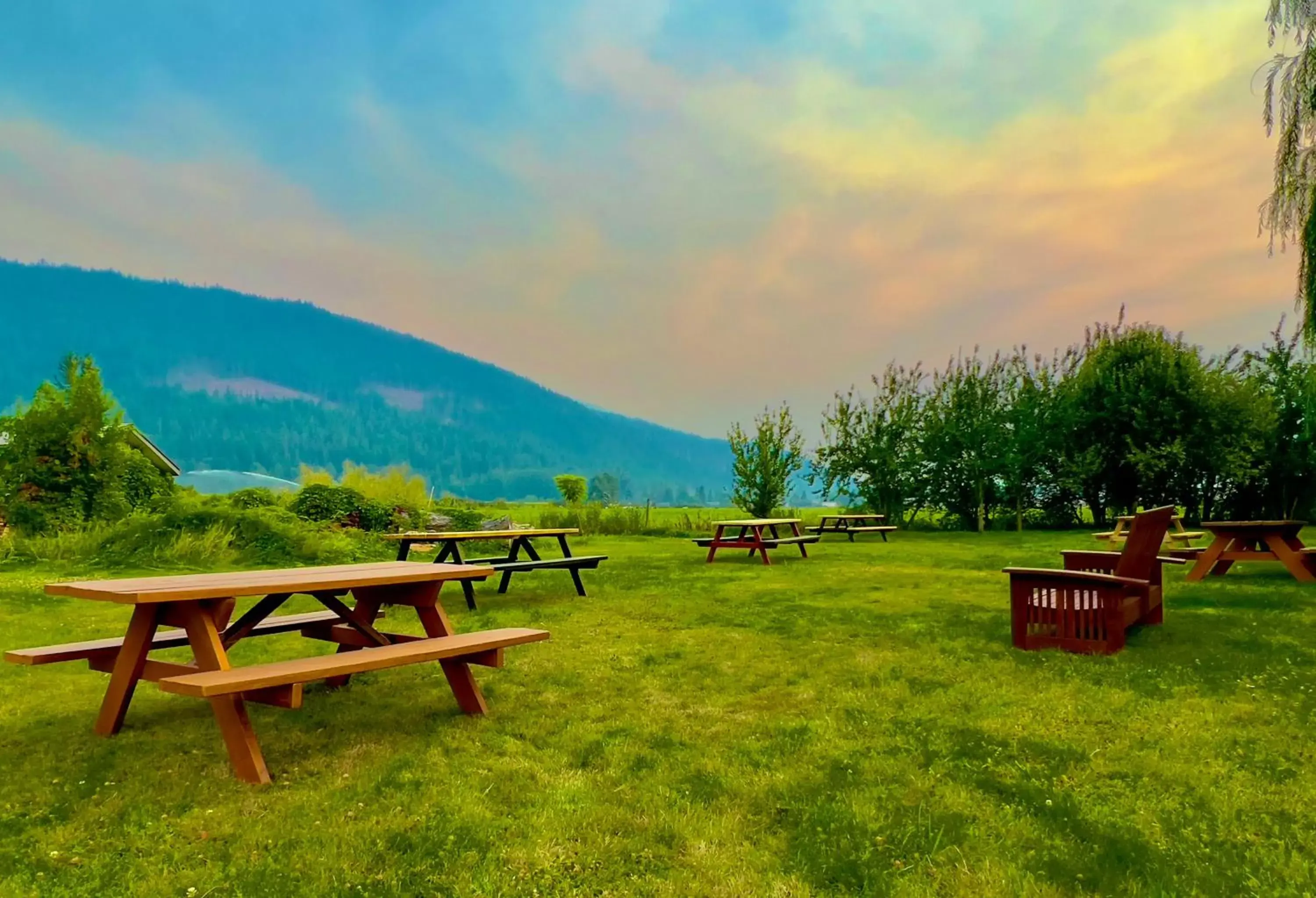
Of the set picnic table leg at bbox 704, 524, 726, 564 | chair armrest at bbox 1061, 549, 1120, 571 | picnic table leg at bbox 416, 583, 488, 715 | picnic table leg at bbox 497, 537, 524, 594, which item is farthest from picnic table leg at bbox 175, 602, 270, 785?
picnic table leg at bbox 704, 524, 726, 564

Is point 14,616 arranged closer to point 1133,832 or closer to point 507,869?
point 507,869

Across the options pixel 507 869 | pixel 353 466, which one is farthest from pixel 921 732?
pixel 353 466

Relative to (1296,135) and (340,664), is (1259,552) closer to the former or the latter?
(1296,135)

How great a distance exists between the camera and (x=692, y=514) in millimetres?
27641

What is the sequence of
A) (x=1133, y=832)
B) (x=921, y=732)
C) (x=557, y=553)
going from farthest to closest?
(x=557, y=553)
(x=921, y=732)
(x=1133, y=832)

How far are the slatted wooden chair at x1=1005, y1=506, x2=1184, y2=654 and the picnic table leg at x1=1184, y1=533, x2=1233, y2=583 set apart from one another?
11.4ft

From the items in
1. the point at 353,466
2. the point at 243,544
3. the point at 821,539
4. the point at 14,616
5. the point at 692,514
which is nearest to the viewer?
the point at 14,616

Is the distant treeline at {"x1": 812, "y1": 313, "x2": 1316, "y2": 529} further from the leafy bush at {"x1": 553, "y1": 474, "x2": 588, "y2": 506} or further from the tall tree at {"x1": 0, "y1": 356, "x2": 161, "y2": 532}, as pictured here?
the tall tree at {"x1": 0, "y1": 356, "x2": 161, "y2": 532}

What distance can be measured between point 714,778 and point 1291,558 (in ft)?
26.9

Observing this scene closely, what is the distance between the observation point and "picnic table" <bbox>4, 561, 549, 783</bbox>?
9.92 feet

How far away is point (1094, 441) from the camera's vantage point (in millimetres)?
21016

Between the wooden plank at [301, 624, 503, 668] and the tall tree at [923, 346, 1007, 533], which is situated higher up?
the tall tree at [923, 346, 1007, 533]

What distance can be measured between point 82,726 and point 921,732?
155 inches

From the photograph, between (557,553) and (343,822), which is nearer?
(343,822)
